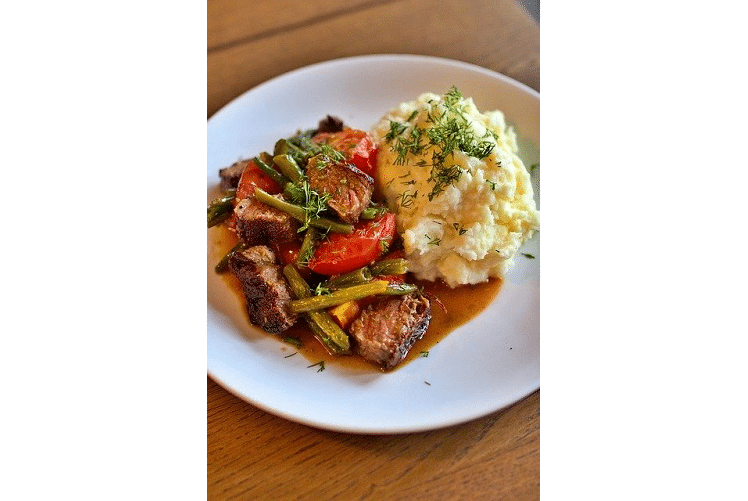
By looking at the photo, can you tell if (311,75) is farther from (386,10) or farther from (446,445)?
(446,445)

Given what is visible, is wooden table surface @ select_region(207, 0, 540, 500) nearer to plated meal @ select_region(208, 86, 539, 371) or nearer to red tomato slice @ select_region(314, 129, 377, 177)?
plated meal @ select_region(208, 86, 539, 371)

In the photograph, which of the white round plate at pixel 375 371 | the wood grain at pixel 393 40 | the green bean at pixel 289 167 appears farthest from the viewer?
the wood grain at pixel 393 40

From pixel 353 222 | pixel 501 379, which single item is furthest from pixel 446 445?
pixel 353 222

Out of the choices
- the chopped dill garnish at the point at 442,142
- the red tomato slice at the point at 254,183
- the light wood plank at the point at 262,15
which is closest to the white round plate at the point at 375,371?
the red tomato slice at the point at 254,183

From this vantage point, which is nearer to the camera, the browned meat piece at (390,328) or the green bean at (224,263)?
the browned meat piece at (390,328)

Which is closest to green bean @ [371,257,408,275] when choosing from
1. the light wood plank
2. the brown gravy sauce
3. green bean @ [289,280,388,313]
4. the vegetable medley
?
the vegetable medley

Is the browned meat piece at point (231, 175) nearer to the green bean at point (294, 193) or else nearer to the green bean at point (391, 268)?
the green bean at point (294, 193)

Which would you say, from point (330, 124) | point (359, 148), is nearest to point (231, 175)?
point (330, 124)
